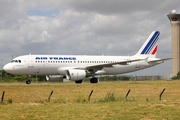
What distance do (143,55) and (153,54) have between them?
1.97m

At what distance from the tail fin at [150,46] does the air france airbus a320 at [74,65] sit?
1.62m

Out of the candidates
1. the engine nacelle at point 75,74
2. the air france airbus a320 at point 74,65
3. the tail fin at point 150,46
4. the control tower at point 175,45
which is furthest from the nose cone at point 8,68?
the control tower at point 175,45

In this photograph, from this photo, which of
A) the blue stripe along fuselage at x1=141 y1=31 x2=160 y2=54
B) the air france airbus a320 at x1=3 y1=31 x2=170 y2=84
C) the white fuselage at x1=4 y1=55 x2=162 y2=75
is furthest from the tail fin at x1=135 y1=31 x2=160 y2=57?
the white fuselage at x1=4 y1=55 x2=162 y2=75

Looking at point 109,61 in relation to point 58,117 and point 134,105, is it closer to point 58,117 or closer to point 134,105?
point 134,105

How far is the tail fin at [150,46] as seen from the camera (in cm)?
5681

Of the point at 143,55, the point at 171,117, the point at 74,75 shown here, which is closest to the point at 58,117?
the point at 171,117

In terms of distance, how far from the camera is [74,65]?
158ft

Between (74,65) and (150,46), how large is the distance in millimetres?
15388

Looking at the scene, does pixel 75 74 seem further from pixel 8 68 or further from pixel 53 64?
pixel 8 68

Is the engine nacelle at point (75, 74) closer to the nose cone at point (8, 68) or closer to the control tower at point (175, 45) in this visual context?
the nose cone at point (8, 68)

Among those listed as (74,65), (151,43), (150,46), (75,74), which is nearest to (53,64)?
(75,74)

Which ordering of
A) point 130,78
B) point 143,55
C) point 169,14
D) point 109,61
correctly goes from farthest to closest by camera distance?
point 169,14, point 130,78, point 143,55, point 109,61

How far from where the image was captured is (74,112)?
17188mm

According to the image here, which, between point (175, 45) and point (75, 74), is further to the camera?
point (175, 45)
